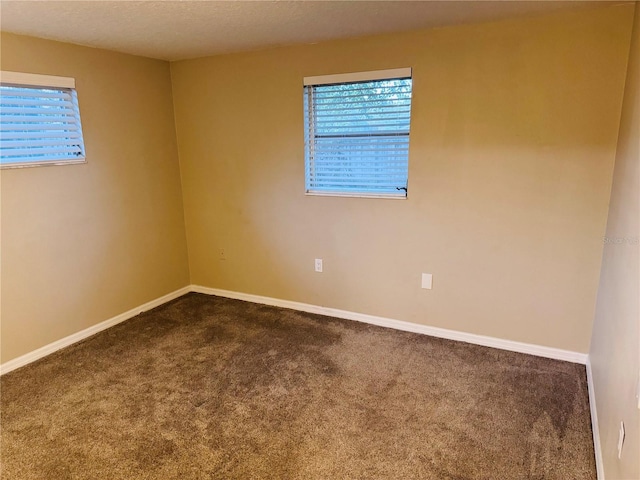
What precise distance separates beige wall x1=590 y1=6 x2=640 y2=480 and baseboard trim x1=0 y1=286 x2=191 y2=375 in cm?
Result: 332

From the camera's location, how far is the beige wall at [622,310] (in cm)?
137

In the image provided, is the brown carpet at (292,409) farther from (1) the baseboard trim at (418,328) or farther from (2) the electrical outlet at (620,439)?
(2) the electrical outlet at (620,439)

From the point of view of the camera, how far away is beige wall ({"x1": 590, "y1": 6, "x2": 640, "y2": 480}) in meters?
1.37

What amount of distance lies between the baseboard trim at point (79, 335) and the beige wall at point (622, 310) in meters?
3.32

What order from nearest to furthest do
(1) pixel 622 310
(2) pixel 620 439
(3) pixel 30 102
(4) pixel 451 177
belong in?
(2) pixel 620 439 → (1) pixel 622 310 → (3) pixel 30 102 → (4) pixel 451 177

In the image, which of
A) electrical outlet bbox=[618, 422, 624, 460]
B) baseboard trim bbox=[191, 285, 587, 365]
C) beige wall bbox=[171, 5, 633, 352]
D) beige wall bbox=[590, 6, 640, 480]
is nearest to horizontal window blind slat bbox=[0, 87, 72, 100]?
beige wall bbox=[171, 5, 633, 352]

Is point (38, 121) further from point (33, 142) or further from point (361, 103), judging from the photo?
point (361, 103)

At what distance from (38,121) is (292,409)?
2.47 meters

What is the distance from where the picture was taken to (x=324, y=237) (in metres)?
3.32

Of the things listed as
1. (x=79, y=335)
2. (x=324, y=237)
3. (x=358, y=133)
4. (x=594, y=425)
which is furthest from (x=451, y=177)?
(x=79, y=335)

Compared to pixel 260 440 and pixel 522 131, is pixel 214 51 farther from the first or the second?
pixel 260 440

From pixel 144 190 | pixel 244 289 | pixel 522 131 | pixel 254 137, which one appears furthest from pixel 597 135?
pixel 144 190

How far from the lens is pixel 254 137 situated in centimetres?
336

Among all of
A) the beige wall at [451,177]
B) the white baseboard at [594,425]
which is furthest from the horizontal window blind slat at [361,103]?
the white baseboard at [594,425]
